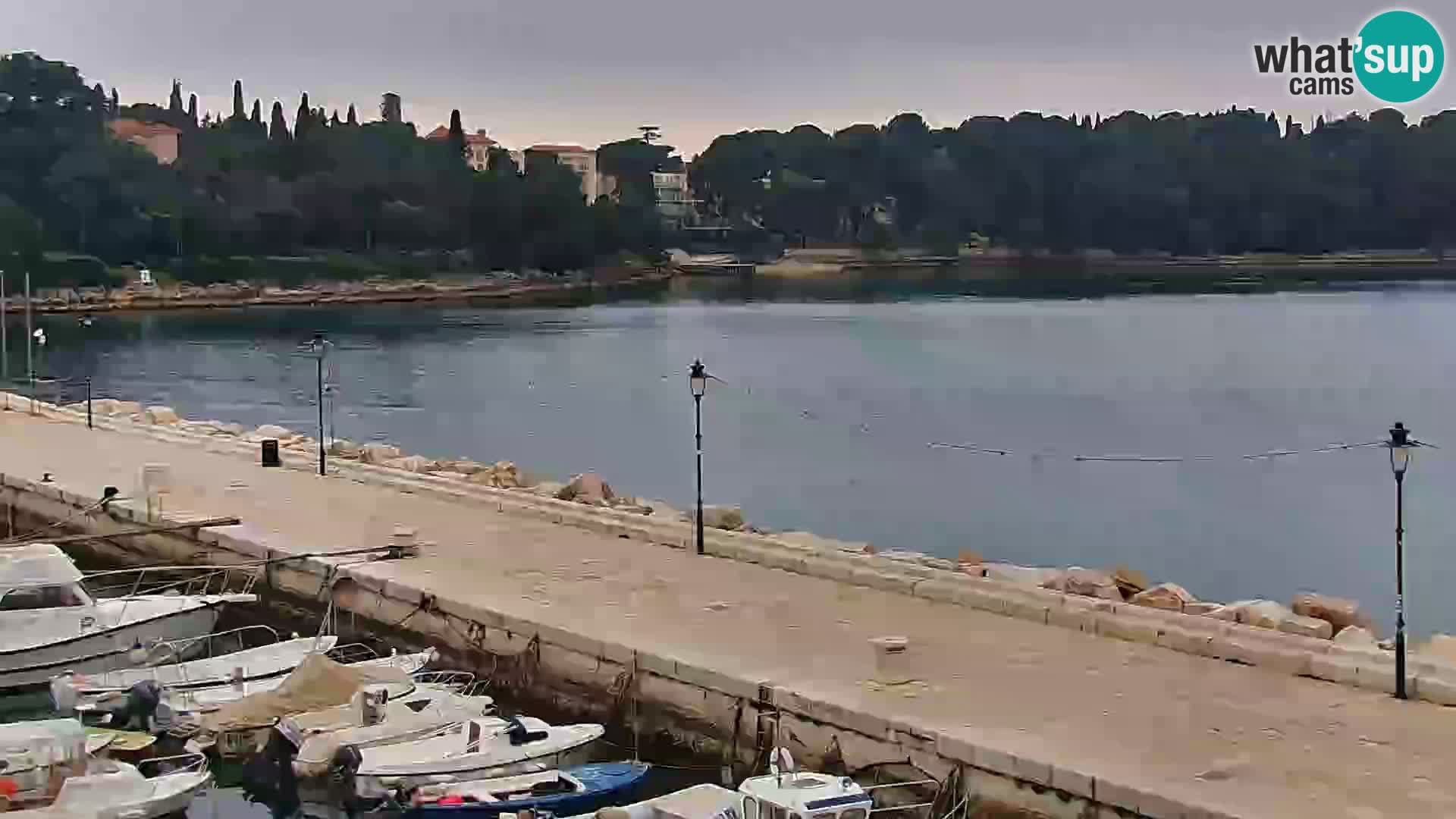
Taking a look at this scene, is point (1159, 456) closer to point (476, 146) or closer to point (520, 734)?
point (520, 734)

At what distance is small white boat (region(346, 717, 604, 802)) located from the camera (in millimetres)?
13680

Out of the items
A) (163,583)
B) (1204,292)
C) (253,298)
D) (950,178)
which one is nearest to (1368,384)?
(163,583)

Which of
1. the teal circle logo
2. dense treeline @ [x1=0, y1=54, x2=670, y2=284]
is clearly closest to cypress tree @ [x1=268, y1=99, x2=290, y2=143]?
dense treeline @ [x1=0, y1=54, x2=670, y2=284]

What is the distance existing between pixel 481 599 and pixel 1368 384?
53036mm

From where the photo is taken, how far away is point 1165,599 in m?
18.5

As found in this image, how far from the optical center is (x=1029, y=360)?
247 ft

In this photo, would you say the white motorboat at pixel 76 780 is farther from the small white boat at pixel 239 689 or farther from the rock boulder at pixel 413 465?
the rock boulder at pixel 413 465

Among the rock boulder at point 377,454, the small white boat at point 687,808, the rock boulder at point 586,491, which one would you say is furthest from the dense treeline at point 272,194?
the small white boat at point 687,808

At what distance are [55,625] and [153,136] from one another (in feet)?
528

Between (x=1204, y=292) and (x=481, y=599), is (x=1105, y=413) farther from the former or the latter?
(x=1204, y=292)

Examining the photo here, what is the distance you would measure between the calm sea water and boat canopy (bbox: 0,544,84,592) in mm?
18644

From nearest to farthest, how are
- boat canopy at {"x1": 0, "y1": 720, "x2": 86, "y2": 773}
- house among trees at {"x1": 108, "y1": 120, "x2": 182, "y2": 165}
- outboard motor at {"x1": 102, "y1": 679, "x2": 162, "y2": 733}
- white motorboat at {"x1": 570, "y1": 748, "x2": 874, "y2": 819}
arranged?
white motorboat at {"x1": 570, "y1": 748, "x2": 874, "y2": 819} → boat canopy at {"x1": 0, "y1": 720, "x2": 86, "y2": 773} → outboard motor at {"x1": 102, "y1": 679, "x2": 162, "y2": 733} → house among trees at {"x1": 108, "y1": 120, "x2": 182, "y2": 165}

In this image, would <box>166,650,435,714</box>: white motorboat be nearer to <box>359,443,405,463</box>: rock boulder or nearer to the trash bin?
the trash bin

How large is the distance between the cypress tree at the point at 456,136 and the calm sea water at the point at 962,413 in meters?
49.1
